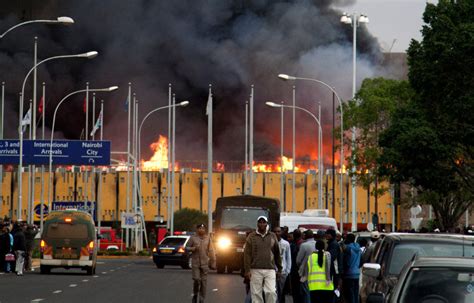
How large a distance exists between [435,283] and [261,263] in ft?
36.6

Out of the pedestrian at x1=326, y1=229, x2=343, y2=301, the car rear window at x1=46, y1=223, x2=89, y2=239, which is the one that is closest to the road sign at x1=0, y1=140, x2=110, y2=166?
the car rear window at x1=46, y1=223, x2=89, y2=239

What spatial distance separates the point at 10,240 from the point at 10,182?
75411mm

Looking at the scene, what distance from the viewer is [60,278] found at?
46938mm

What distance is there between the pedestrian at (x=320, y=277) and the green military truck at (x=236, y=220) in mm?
33315

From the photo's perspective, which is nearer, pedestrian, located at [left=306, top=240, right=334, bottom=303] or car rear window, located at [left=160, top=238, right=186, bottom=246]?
pedestrian, located at [left=306, top=240, right=334, bottom=303]

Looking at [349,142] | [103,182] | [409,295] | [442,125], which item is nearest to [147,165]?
Result: [103,182]

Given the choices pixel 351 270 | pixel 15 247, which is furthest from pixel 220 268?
pixel 351 270

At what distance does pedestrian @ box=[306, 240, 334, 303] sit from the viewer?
25328mm

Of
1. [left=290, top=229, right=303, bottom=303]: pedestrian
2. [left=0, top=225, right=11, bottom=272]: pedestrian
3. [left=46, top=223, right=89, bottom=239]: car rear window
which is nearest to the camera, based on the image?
[left=290, top=229, right=303, bottom=303]: pedestrian

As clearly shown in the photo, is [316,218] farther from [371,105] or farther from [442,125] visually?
[371,105]

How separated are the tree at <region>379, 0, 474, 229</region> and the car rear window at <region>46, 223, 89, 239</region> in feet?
40.7

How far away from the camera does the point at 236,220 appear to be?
196 ft

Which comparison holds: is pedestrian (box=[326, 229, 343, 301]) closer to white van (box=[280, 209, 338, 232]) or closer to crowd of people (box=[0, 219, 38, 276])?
crowd of people (box=[0, 219, 38, 276])

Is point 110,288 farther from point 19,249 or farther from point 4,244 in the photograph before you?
point 4,244
